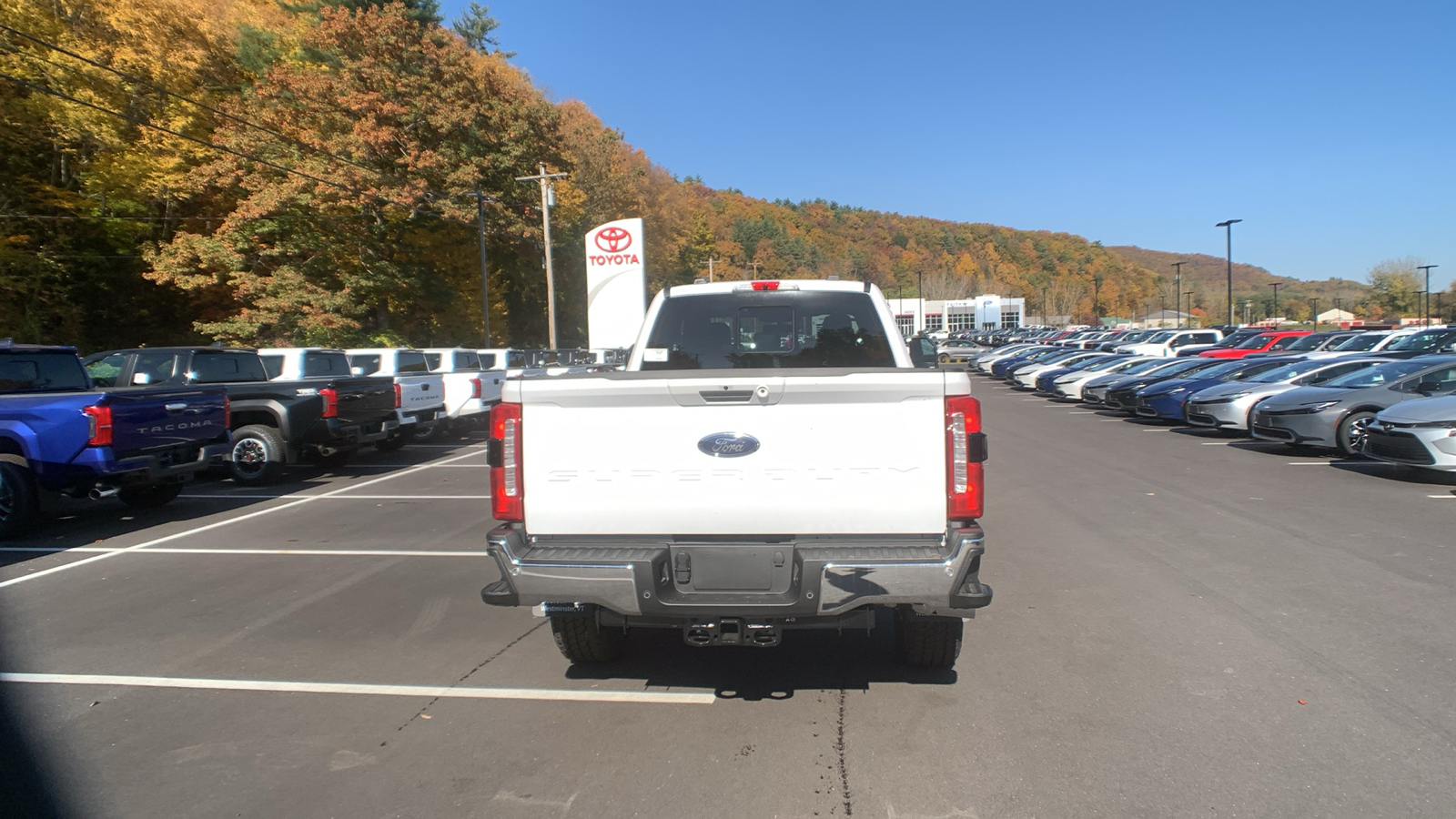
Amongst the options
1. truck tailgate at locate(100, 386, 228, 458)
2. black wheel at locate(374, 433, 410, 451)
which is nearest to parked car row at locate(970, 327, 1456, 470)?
truck tailgate at locate(100, 386, 228, 458)

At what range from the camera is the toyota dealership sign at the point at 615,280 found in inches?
811

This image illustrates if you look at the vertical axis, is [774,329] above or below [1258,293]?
below

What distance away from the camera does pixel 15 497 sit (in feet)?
27.3

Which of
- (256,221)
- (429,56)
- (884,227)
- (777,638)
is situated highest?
(884,227)

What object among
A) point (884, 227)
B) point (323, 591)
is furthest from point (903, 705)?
→ point (884, 227)

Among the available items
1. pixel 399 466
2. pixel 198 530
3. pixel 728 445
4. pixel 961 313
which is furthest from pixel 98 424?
pixel 961 313

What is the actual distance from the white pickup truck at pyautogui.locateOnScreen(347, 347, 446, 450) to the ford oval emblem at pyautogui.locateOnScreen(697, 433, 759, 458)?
1095 centimetres

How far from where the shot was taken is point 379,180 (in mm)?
32250

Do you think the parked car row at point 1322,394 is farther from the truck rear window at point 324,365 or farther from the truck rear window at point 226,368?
the truck rear window at point 226,368

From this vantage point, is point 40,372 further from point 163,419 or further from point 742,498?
point 742,498

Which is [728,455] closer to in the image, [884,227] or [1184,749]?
[1184,749]

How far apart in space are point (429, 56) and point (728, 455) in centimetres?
3597

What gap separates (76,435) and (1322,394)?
15320 mm

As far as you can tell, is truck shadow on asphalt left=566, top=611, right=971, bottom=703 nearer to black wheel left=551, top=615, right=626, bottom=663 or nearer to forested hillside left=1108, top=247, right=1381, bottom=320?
black wheel left=551, top=615, right=626, bottom=663
